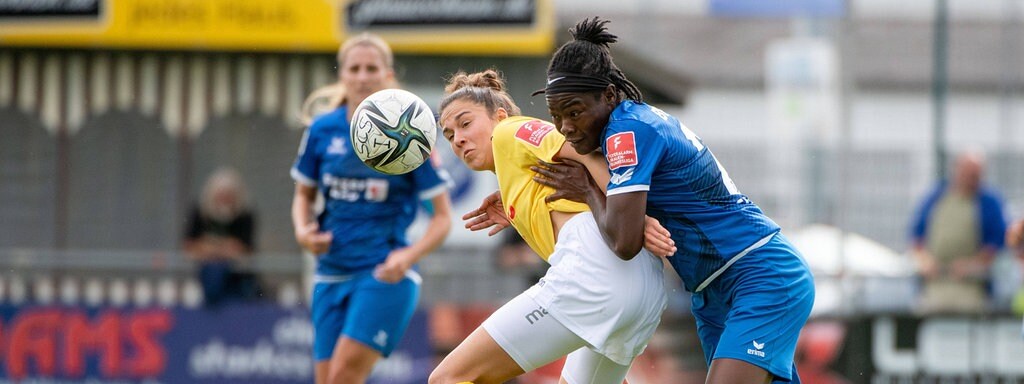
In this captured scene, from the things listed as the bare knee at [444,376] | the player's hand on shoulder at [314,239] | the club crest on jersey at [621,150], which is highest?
the club crest on jersey at [621,150]

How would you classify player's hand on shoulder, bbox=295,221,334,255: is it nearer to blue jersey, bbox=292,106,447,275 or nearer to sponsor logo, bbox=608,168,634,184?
blue jersey, bbox=292,106,447,275

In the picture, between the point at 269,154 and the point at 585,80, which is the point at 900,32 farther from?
the point at 585,80

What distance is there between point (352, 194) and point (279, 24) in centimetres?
611

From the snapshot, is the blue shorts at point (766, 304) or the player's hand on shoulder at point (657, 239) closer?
the player's hand on shoulder at point (657, 239)

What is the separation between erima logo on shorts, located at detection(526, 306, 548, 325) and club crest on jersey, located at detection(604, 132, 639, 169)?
2.02 feet

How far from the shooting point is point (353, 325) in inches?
290

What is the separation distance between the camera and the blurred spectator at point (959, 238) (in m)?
11.1

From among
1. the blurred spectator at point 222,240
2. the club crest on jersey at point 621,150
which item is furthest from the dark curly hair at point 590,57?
the blurred spectator at point 222,240

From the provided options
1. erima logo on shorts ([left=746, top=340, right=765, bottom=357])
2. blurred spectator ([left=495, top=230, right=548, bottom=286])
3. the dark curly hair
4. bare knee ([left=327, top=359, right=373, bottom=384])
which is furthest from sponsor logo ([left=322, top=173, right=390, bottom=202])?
blurred spectator ([left=495, top=230, right=548, bottom=286])

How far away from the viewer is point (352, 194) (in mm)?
7574

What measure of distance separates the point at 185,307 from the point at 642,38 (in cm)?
494

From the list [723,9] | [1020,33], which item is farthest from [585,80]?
[723,9]

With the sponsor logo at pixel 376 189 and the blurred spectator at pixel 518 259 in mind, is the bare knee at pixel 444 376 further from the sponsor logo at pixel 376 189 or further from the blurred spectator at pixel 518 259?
the blurred spectator at pixel 518 259

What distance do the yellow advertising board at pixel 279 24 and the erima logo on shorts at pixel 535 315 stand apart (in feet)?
25.6
